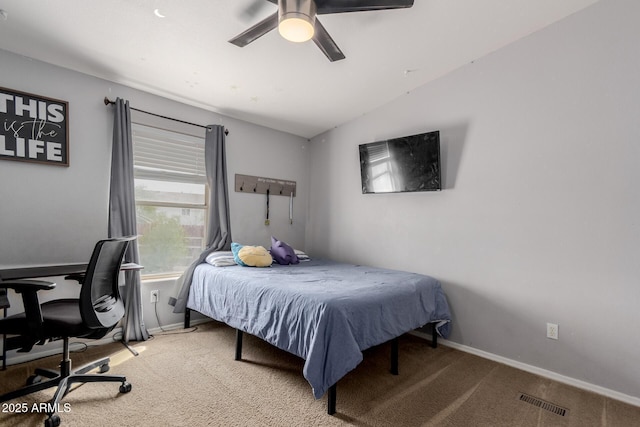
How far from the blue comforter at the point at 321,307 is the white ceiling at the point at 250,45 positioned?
1831 millimetres

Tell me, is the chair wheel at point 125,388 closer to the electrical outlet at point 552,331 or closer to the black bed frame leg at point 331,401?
the black bed frame leg at point 331,401

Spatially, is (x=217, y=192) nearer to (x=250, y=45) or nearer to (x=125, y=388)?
Answer: (x=250, y=45)

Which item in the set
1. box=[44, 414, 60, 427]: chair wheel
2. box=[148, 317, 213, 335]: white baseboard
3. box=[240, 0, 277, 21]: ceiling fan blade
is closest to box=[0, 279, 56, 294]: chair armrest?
box=[44, 414, 60, 427]: chair wheel

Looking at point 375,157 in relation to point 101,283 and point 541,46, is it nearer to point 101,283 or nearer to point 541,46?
point 541,46

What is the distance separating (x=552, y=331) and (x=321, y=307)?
6.22 feet

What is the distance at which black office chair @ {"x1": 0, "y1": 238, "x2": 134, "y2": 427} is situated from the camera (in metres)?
1.69

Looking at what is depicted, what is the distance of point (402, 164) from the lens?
3.20 metres

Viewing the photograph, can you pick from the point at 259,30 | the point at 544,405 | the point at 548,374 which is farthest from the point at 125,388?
the point at 548,374

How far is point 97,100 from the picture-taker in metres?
2.81

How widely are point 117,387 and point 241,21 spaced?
2641 mm

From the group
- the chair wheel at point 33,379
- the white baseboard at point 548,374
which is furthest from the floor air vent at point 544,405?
the chair wheel at point 33,379

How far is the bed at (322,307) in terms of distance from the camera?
1848 mm

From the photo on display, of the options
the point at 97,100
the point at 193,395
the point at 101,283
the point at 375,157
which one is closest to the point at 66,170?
the point at 97,100

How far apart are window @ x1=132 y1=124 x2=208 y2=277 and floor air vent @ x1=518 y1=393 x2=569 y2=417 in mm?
3194
